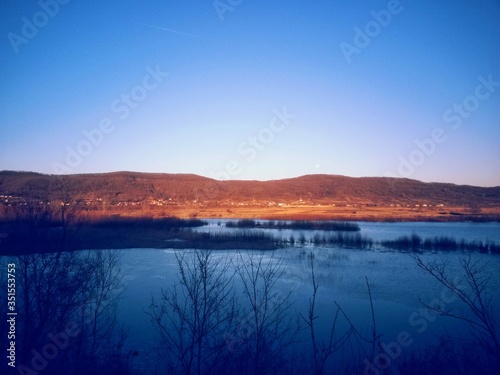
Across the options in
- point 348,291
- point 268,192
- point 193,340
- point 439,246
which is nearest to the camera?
point 193,340

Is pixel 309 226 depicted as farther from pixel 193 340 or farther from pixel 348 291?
pixel 193 340

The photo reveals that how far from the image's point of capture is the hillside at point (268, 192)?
219ft

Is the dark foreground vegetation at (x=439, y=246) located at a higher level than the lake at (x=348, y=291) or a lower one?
higher

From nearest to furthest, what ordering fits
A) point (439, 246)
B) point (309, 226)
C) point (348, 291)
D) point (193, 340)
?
1. point (193, 340)
2. point (348, 291)
3. point (439, 246)
4. point (309, 226)

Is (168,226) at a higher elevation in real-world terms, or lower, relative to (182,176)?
lower

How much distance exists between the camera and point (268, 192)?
87062mm

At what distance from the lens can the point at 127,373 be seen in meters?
5.99

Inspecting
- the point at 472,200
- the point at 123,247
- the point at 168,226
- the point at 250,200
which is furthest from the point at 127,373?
the point at 472,200

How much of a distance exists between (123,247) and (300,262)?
37.4 feet

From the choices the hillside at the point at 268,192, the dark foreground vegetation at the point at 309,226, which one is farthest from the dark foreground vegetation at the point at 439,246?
the hillside at the point at 268,192

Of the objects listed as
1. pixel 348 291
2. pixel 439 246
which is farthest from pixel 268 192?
pixel 348 291

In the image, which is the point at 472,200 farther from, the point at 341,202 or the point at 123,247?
the point at 123,247

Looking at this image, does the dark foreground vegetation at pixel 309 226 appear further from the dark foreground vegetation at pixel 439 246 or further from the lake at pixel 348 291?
the lake at pixel 348 291

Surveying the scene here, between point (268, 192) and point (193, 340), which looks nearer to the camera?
point (193, 340)
